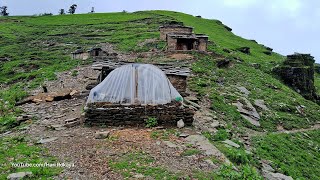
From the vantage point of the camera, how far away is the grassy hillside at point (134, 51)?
2141 centimetres

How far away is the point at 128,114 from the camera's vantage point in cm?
1566

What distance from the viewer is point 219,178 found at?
10.9 metres

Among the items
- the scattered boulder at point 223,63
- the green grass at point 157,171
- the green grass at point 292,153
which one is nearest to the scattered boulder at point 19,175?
the green grass at point 157,171

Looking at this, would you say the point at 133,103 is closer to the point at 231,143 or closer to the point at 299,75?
the point at 231,143

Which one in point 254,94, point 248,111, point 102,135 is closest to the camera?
point 102,135

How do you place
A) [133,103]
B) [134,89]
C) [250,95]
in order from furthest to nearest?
[250,95], [134,89], [133,103]

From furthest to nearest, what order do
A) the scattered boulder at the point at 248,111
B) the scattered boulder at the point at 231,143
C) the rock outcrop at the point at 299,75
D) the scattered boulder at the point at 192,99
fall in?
the rock outcrop at the point at 299,75
the scattered boulder at the point at 248,111
the scattered boulder at the point at 192,99
the scattered boulder at the point at 231,143

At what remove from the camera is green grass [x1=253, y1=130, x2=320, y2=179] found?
1633cm

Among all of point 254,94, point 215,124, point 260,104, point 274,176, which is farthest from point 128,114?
point 254,94

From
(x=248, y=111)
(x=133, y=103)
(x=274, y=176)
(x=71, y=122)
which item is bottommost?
(x=274, y=176)

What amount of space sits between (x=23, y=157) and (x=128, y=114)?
15.6ft

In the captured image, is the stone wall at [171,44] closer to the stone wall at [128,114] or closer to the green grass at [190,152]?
the stone wall at [128,114]

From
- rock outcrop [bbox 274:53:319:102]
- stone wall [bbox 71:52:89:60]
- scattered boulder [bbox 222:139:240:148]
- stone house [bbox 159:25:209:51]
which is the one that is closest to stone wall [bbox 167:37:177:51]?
stone house [bbox 159:25:209:51]

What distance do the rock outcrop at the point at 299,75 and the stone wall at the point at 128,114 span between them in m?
24.0
